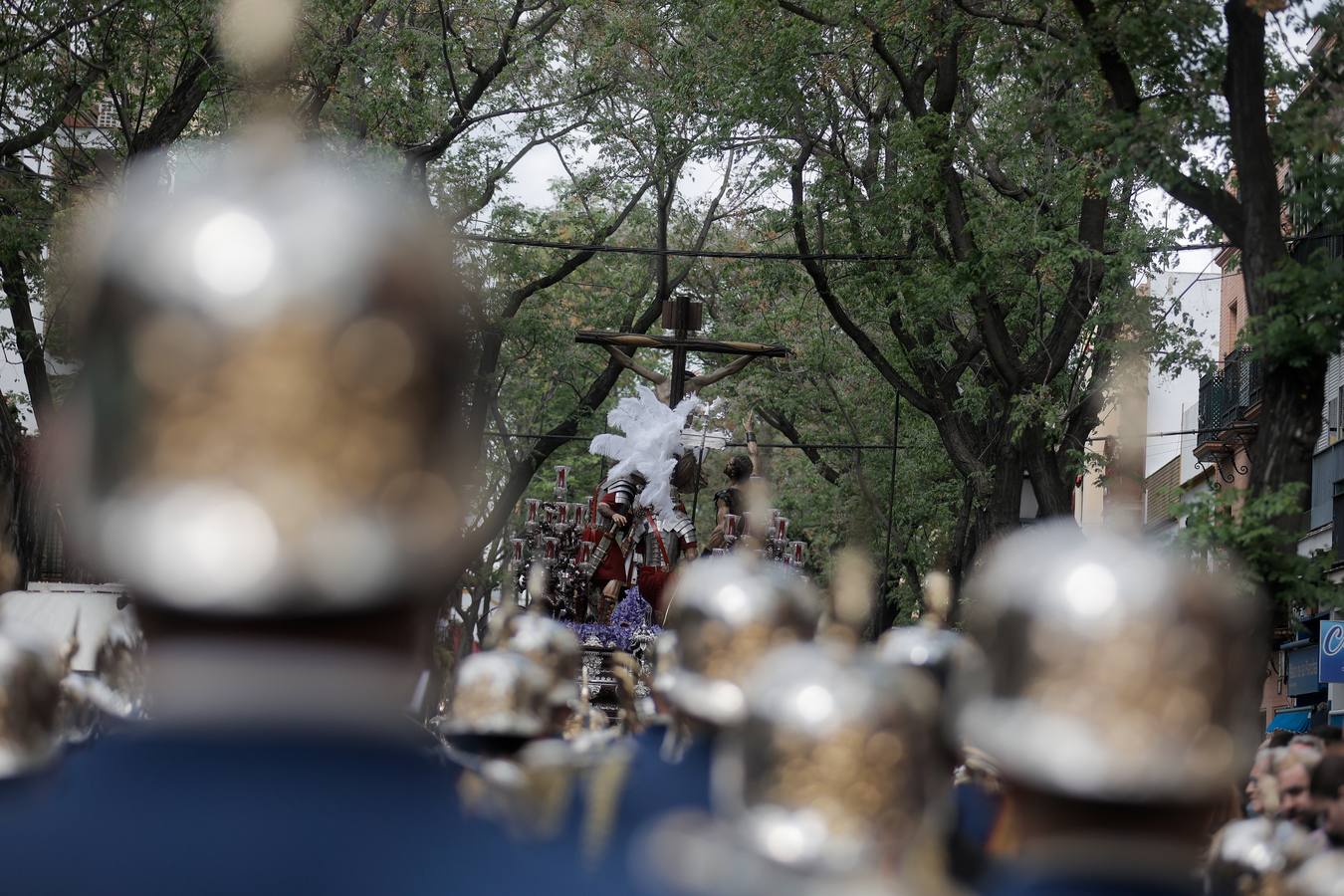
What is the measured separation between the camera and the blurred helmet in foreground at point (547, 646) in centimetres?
353

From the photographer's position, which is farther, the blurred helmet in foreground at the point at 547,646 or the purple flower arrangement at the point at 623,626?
the purple flower arrangement at the point at 623,626

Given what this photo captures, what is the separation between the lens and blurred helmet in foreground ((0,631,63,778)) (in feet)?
7.23

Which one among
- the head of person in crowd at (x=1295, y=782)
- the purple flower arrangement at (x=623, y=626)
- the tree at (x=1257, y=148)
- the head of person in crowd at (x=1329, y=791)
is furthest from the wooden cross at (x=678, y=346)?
the head of person in crowd at (x=1329, y=791)

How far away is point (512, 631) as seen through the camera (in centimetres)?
391

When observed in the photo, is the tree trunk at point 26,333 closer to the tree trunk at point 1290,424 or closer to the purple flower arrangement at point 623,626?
the purple flower arrangement at point 623,626

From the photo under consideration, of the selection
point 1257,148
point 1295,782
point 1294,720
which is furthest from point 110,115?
point 1295,782

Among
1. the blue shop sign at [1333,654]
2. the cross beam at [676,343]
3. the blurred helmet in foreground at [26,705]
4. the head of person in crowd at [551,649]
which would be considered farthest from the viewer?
the blue shop sign at [1333,654]

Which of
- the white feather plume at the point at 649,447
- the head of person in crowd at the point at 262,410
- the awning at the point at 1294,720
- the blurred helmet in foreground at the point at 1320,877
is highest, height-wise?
the white feather plume at the point at 649,447

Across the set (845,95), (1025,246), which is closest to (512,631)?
(1025,246)

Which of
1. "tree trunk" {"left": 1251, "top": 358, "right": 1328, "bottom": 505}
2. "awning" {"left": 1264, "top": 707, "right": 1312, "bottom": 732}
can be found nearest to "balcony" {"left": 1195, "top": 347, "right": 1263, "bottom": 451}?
"awning" {"left": 1264, "top": 707, "right": 1312, "bottom": 732}

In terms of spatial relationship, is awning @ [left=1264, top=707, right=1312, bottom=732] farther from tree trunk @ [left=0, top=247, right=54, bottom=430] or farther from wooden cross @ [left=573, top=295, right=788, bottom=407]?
tree trunk @ [left=0, top=247, right=54, bottom=430]

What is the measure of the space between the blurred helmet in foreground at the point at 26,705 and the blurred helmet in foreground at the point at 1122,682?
1.18m

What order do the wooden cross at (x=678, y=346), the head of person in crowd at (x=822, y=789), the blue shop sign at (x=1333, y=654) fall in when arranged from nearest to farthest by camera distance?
1. the head of person in crowd at (x=822, y=789)
2. the wooden cross at (x=678, y=346)
3. the blue shop sign at (x=1333, y=654)

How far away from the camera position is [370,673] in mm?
1755
